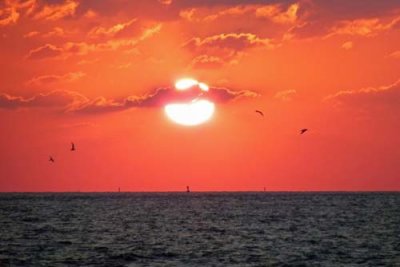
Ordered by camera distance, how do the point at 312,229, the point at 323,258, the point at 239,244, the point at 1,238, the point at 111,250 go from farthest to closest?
1. the point at 312,229
2. the point at 1,238
3. the point at 239,244
4. the point at 111,250
5. the point at 323,258

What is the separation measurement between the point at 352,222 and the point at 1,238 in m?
59.8

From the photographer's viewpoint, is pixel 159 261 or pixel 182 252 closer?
pixel 159 261

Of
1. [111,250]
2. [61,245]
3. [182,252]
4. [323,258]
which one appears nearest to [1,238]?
[61,245]

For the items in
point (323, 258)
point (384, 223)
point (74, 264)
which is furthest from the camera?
point (384, 223)

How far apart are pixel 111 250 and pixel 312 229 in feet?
129

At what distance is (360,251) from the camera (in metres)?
74.1

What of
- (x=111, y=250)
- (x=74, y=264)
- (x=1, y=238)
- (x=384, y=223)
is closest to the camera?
(x=74, y=264)

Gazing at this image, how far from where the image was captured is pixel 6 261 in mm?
63688

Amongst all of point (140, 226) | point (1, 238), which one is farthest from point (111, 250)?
point (140, 226)

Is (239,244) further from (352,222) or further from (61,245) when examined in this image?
(352,222)

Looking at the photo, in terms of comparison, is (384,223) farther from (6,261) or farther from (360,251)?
(6,261)

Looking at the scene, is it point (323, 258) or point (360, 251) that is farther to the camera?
point (360, 251)

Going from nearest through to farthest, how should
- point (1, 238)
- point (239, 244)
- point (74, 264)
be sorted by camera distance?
point (74, 264) → point (239, 244) → point (1, 238)

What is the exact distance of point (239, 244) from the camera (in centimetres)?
8031
